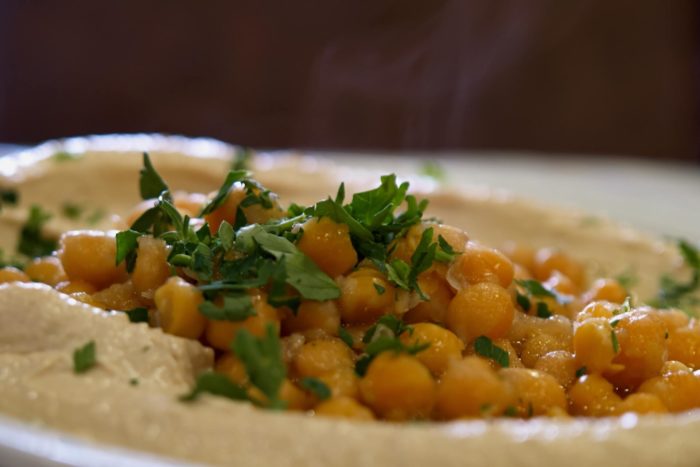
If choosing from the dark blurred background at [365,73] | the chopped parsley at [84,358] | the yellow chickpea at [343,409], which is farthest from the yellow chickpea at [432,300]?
the dark blurred background at [365,73]

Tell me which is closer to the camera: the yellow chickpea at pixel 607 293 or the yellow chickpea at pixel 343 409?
the yellow chickpea at pixel 343 409

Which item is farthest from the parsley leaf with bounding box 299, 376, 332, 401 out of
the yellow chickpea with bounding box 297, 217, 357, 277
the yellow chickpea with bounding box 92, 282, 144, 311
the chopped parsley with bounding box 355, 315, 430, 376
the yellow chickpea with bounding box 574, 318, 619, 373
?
the yellow chickpea with bounding box 574, 318, 619, 373

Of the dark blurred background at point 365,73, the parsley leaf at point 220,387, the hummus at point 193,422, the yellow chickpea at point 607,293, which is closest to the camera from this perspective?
the hummus at point 193,422

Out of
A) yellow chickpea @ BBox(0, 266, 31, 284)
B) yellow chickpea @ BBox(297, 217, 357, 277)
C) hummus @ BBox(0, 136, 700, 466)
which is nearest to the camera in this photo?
hummus @ BBox(0, 136, 700, 466)

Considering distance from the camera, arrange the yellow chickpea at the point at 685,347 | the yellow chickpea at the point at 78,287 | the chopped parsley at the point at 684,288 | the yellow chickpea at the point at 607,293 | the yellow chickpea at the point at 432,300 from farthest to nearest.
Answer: the chopped parsley at the point at 684,288 → the yellow chickpea at the point at 607,293 → the yellow chickpea at the point at 685,347 → the yellow chickpea at the point at 78,287 → the yellow chickpea at the point at 432,300

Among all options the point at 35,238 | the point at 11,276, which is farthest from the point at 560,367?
the point at 35,238

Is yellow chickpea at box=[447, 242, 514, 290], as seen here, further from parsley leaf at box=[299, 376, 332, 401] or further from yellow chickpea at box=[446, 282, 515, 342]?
parsley leaf at box=[299, 376, 332, 401]

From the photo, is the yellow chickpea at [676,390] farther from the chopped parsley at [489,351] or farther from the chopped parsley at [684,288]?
the chopped parsley at [684,288]

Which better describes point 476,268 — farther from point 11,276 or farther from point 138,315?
point 11,276
